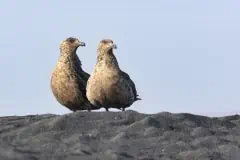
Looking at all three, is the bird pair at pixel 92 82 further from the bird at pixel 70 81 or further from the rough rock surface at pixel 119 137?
the rough rock surface at pixel 119 137

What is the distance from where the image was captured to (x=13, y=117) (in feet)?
56.5

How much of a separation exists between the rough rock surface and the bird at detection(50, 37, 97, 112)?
4.91 ft

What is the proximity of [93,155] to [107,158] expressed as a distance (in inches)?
9.4

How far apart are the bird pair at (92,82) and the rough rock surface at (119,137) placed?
133cm

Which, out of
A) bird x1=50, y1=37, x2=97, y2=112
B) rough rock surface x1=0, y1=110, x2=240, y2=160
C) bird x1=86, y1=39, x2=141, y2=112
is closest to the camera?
rough rock surface x1=0, y1=110, x2=240, y2=160

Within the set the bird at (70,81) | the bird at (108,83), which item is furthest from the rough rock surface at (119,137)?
the bird at (70,81)

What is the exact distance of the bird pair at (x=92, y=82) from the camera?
17125mm

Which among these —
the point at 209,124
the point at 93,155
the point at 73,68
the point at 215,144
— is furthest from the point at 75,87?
the point at 93,155

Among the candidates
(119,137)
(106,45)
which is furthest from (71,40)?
(119,137)

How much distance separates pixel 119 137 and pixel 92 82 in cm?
333

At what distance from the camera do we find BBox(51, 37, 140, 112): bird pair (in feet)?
56.2

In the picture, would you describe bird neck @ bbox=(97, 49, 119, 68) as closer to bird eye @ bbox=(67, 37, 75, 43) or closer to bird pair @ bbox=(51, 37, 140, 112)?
bird pair @ bbox=(51, 37, 140, 112)

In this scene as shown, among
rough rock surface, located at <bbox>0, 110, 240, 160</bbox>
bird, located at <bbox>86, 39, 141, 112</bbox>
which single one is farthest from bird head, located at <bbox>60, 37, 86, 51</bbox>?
rough rock surface, located at <bbox>0, 110, 240, 160</bbox>

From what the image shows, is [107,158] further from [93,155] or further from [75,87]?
[75,87]
